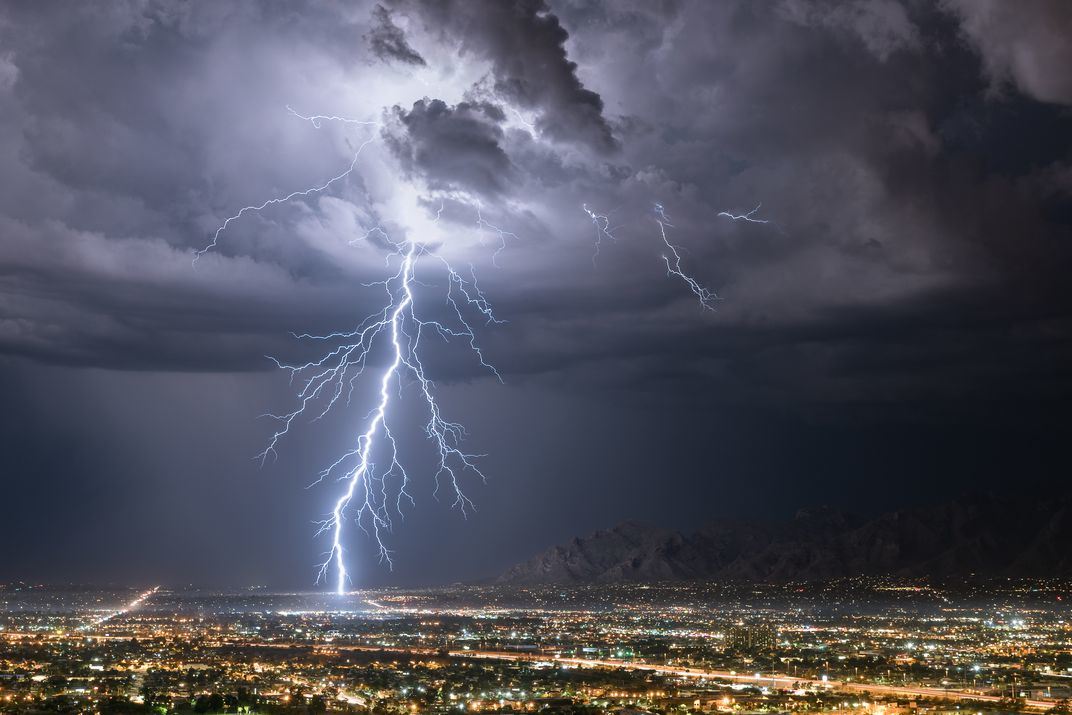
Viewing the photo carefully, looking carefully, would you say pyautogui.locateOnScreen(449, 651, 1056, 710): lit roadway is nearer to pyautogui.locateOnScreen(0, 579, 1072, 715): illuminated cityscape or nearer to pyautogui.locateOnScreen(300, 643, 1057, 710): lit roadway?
pyautogui.locateOnScreen(300, 643, 1057, 710): lit roadway

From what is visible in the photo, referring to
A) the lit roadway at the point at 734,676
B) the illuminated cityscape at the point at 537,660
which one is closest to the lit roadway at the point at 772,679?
the lit roadway at the point at 734,676

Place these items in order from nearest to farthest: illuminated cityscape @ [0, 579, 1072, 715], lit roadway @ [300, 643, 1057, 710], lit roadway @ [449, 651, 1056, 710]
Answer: illuminated cityscape @ [0, 579, 1072, 715] → lit roadway @ [449, 651, 1056, 710] → lit roadway @ [300, 643, 1057, 710]

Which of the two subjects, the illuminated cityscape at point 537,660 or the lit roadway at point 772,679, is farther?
the lit roadway at point 772,679

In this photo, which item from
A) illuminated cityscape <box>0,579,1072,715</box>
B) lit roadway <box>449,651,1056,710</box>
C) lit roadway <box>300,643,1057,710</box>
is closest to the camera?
illuminated cityscape <box>0,579,1072,715</box>

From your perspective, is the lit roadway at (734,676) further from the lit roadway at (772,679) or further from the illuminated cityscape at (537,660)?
the illuminated cityscape at (537,660)

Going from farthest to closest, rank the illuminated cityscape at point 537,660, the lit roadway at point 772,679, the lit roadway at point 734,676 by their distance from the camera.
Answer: the lit roadway at point 734,676, the lit roadway at point 772,679, the illuminated cityscape at point 537,660

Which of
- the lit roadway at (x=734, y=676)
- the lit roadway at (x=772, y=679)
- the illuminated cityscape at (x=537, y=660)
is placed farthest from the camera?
the lit roadway at (x=734, y=676)

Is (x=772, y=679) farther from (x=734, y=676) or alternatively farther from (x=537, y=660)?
(x=537, y=660)

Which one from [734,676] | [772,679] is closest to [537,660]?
[734,676]

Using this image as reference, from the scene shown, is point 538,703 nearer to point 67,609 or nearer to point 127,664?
point 127,664

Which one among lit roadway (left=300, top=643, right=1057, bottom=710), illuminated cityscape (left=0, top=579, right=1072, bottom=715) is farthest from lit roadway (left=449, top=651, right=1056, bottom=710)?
illuminated cityscape (left=0, top=579, right=1072, bottom=715)

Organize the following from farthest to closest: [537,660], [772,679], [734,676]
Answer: [537,660] < [734,676] < [772,679]
